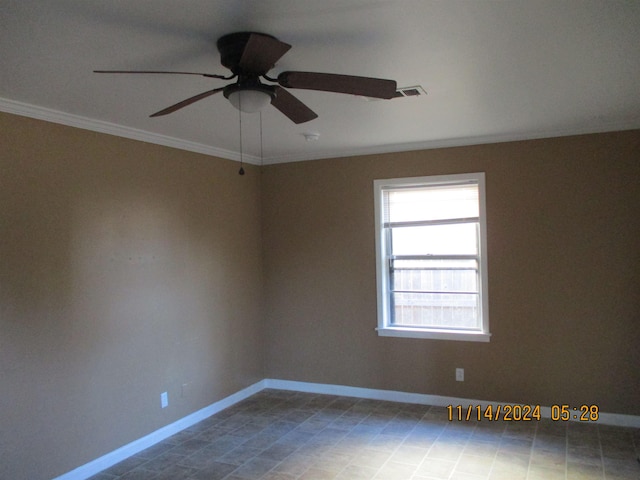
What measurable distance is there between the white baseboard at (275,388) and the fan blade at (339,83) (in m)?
2.94

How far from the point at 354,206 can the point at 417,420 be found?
2.07 metres

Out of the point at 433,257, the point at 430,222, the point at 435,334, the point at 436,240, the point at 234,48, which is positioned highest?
the point at 234,48

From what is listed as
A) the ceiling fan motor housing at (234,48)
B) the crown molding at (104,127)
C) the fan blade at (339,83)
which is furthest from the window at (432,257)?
the ceiling fan motor housing at (234,48)

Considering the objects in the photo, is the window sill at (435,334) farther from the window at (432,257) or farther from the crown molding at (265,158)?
the crown molding at (265,158)

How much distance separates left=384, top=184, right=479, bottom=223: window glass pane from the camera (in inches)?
183

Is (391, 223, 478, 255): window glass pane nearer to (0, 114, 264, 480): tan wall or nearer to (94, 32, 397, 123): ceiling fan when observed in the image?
(0, 114, 264, 480): tan wall

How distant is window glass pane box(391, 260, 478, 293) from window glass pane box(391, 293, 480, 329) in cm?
7

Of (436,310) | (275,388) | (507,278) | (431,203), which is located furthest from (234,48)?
(275,388)

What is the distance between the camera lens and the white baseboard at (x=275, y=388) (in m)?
3.58

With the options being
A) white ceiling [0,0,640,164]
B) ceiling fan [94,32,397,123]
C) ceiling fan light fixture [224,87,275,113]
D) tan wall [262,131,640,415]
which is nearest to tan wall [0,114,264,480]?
white ceiling [0,0,640,164]

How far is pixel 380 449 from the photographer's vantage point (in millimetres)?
3822

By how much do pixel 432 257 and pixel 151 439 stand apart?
289 centimetres

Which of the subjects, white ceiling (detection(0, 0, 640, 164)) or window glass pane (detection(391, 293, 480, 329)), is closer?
white ceiling (detection(0, 0, 640, 164))

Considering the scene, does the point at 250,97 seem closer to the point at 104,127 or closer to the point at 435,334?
the point at 104,127
